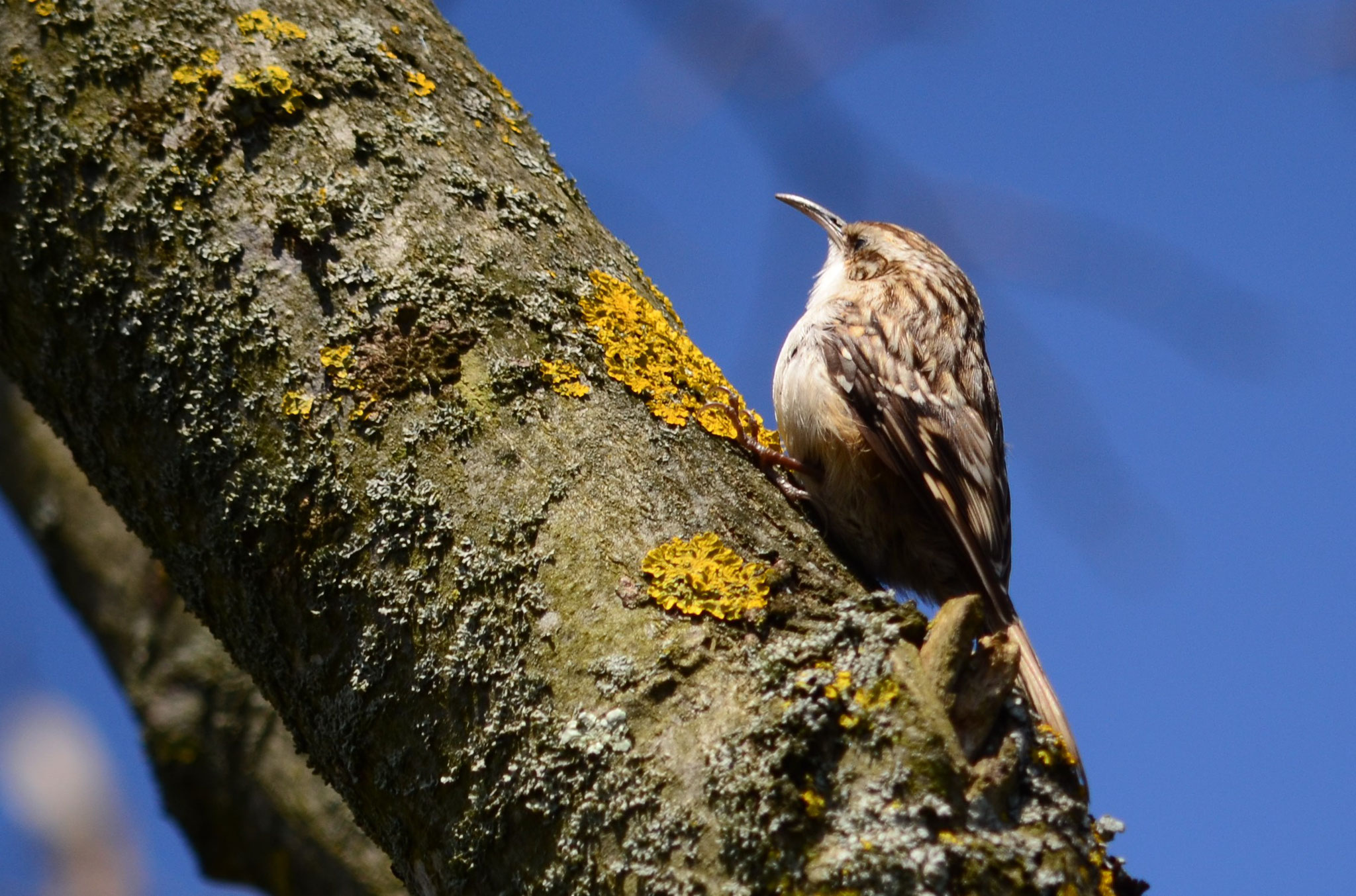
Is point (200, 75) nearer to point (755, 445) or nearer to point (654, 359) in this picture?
point (654, 359)

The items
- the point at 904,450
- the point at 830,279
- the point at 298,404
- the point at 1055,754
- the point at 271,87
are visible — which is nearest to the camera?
the point at 1055,754

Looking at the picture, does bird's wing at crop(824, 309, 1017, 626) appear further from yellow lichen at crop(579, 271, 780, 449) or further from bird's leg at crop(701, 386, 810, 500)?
yellow lichen at crop(579, 271, 780, 449)

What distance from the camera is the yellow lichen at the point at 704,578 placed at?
1.74 meters

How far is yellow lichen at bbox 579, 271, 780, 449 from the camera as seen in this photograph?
2.10 metres

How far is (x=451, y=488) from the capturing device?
185 cm

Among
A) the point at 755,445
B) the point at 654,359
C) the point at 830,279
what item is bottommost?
the point at 654,359

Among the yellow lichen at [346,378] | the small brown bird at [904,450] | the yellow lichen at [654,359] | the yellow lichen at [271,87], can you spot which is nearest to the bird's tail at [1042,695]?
the small brown bird at [904,450]

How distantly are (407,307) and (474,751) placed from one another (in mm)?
748

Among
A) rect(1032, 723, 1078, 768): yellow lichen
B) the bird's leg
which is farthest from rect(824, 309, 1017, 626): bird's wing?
rect(1032, 723, 1078, 768): yellow lichen

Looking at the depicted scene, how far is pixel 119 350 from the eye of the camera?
206cm

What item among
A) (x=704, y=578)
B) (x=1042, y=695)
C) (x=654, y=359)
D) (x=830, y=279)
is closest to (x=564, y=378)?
(x=654, y=359)

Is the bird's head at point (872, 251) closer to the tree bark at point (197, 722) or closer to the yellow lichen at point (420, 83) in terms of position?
the yellow lichen at point (420, 83)

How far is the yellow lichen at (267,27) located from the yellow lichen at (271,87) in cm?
9

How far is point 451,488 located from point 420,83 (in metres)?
0.90
